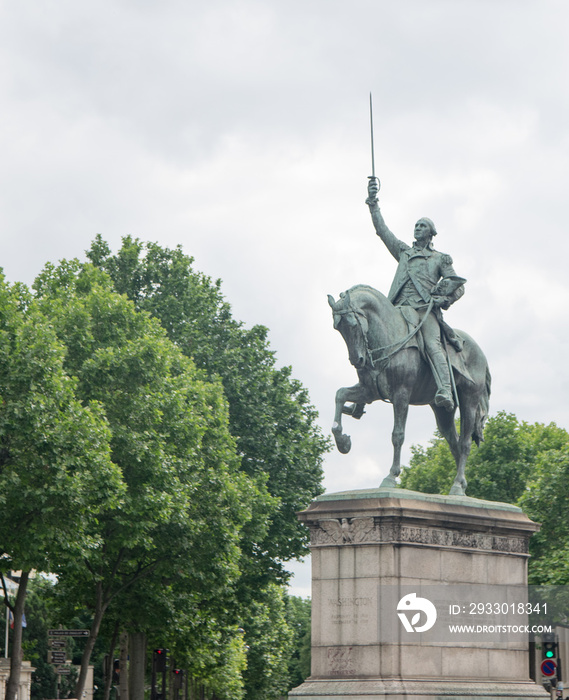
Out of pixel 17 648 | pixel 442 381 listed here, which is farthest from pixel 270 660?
pixel 442 381

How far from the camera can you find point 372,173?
71.5ft

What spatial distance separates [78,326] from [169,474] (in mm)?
5229

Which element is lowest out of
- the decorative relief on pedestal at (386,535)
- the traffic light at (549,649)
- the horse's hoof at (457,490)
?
the traffic light at (549,649)

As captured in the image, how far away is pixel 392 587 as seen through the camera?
18656mm

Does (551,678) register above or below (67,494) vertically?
below

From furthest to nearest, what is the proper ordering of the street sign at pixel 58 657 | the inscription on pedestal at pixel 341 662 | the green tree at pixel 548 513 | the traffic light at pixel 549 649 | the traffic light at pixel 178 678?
the traffic light at pixel 178 678 < the green tree at pixel 548 513 < the street sign at pixel 58 657 < the traffic light at pixel 549 649 < the inscription on pedestal at pixel 341 662

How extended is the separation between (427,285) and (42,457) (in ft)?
43.8

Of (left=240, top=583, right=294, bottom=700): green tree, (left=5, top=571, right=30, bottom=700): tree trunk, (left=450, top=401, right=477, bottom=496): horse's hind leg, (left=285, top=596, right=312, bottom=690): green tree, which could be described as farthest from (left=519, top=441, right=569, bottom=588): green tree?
(left=285, top=596, right=312, bottom=690): green tree

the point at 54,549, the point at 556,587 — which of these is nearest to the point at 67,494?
the point at 54,549

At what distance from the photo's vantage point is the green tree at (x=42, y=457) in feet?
100

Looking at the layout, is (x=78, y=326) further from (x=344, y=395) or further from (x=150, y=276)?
(x=344, y=395)

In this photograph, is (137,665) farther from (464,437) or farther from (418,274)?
(418,274)

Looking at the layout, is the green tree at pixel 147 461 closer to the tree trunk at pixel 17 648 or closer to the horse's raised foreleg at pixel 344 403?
the tree trunk at pixel 17 648

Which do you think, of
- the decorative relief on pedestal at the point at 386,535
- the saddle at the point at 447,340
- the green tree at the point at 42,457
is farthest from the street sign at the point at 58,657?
the saddle at the point at 447,340
